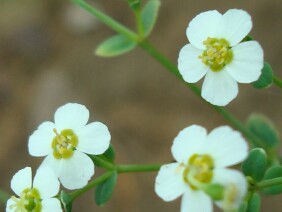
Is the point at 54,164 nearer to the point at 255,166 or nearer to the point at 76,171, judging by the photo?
the point at 76,171

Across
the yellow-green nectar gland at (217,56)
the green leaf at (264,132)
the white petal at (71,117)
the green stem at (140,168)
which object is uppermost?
the green leaf at (264,132)

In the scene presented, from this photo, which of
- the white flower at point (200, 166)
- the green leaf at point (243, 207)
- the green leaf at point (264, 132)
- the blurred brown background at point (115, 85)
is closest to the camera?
the white flower at point (200, 166)

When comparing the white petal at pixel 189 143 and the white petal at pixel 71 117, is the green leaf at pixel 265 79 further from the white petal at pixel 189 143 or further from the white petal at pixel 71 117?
the white petal at pixel 71 117

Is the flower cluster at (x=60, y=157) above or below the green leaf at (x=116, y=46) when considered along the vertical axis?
below

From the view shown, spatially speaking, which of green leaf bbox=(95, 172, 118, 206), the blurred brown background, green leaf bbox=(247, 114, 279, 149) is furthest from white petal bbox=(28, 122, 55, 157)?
the blurred brown background

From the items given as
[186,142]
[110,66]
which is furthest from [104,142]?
[110,66]

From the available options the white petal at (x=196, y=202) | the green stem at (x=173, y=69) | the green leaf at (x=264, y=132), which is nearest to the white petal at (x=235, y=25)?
the green stem at (x=173, y=69)
